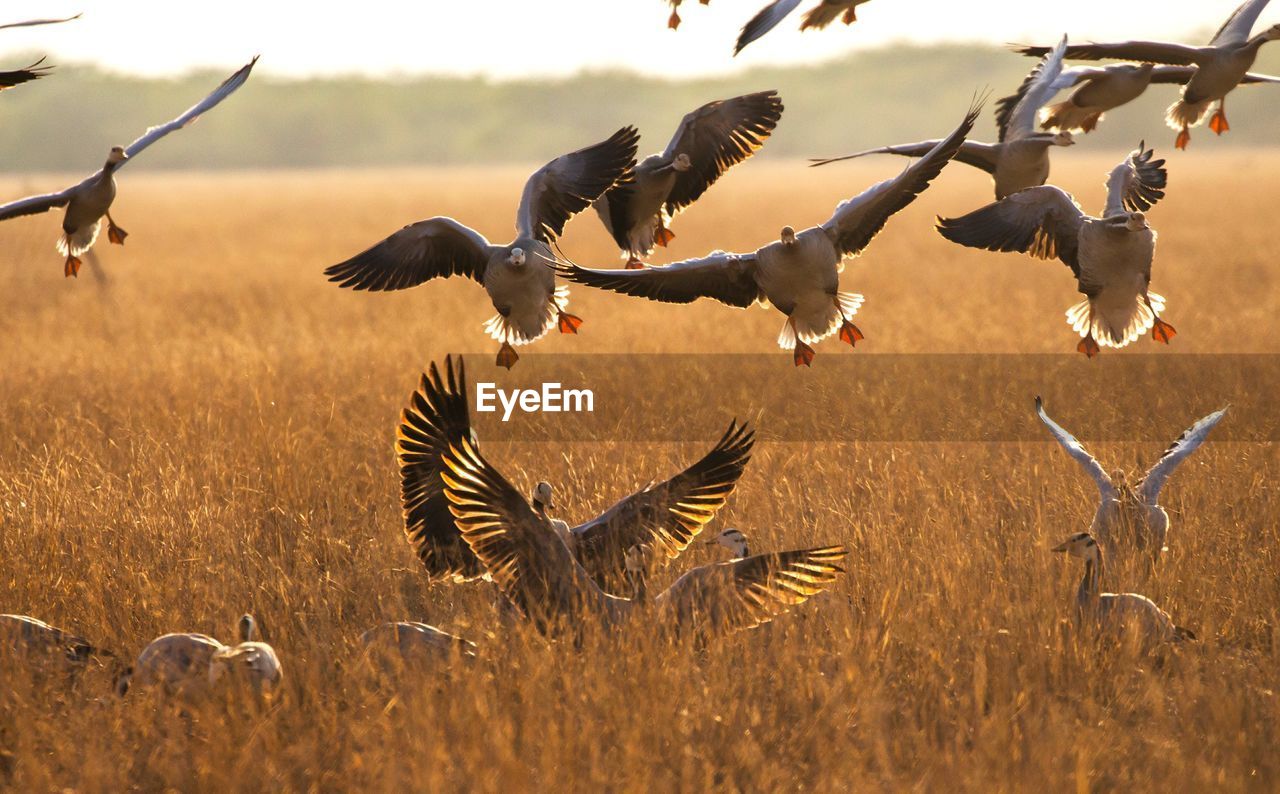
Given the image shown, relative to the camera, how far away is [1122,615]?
18.5ft

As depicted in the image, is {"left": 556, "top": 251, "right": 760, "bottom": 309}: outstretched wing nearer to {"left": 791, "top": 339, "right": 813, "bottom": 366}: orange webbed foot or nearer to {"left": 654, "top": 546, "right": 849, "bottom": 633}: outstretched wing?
{"left": 791, "top": 339, "right": 813, "bottom": 366}: orange webbed foot

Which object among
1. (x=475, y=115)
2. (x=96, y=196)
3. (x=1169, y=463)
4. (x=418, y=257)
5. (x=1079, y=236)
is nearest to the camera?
(x=1079, y=236)

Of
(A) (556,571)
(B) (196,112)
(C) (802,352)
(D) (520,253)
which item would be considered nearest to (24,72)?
(B) (196,112)

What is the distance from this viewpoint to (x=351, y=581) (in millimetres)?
6715

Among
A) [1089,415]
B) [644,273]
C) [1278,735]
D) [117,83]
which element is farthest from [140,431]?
[117,83]

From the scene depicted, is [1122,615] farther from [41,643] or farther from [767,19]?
[41,643]

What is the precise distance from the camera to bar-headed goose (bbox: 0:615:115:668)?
5.26 metres

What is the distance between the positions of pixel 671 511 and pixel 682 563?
97 cm

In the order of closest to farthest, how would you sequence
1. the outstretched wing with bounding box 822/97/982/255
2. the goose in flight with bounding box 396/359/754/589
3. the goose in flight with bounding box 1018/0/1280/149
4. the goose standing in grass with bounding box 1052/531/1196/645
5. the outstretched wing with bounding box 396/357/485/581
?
the outstretched wing with bounding box 396/357/485/581 < the goose standing in grass with bounding box 1052/531/1196/645 < the goose in flight with bounding box 396/359/754/589 < the outstretched wing with bounding box 822/97/982/255 < the goose in flight with bounding box 1018/0/1280/149

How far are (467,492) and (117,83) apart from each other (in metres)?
155

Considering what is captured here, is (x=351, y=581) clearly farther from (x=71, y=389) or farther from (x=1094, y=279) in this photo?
(x=71, y=389)

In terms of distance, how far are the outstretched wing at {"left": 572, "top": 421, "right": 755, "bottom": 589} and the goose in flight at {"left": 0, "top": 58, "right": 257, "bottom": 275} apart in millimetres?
3053

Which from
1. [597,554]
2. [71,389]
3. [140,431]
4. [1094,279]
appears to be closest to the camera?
[597,554]

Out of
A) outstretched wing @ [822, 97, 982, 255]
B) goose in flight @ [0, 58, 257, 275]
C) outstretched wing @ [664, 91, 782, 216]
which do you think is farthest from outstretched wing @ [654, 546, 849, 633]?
goose in flight @ [0, 58, 257, 275]
